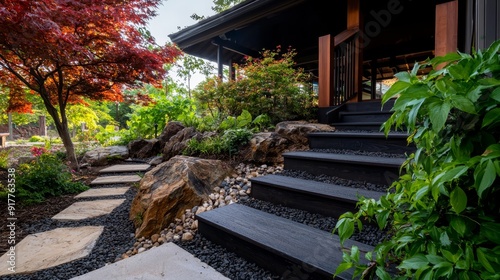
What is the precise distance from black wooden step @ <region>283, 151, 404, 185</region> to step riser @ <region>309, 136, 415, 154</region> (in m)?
0.23

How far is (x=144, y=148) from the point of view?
205 inches

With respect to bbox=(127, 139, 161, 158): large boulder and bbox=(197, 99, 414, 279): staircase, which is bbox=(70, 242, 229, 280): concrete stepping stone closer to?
bbox=(197, 99, 414, 279): staircase

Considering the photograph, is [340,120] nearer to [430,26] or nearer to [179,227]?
[179,227]

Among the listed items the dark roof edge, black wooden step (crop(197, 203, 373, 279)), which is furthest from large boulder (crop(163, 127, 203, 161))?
black wooden step (crop(197, 203, 373, 279))

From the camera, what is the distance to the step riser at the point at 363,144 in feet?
6.49

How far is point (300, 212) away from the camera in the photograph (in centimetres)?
168

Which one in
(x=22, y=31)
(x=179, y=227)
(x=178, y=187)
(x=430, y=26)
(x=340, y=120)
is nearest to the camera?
(x=179, y=227)

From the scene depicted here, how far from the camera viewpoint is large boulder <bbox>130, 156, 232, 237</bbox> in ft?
6.45

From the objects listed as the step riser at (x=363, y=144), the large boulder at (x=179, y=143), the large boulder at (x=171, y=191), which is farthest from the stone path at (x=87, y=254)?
the step riser at (x=363, y=144)

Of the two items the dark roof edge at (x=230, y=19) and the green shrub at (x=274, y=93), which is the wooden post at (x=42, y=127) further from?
the green shrub at (x=274, y=93)

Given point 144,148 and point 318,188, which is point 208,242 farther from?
point 144,148

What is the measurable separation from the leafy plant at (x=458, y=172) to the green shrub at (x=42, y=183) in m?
3.58

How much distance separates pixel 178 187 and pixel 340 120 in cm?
222

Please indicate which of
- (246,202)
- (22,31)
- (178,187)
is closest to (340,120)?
(246,202)
